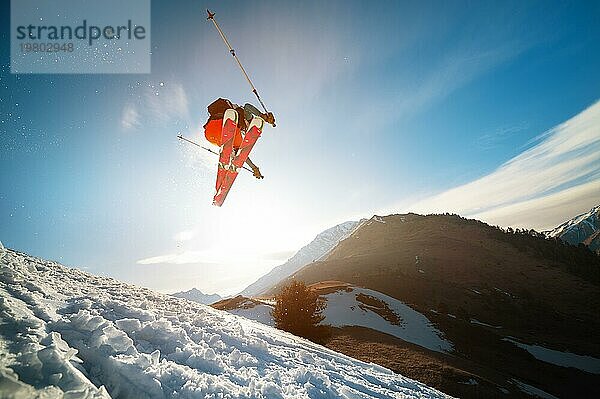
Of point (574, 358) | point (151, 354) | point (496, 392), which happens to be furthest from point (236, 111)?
point (574, 358)

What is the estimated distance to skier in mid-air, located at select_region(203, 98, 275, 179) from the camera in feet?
33.6

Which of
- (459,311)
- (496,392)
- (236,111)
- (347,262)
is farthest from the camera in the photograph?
(347,262)

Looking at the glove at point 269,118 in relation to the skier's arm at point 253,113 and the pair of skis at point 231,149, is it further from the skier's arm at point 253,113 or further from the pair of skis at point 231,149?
the pair of skis at point 231,149

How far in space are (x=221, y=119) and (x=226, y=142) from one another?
832 millimetres

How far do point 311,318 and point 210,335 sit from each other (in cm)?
1828

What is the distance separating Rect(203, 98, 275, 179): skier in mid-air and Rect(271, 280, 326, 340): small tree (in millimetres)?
15928

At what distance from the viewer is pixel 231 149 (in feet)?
35.9

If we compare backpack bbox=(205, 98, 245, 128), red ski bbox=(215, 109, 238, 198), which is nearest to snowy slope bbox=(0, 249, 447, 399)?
red ski bbox=(215, 109, 238, 198)

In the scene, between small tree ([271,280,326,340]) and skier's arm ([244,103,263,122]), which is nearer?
skier's arm ([244,103,263,122])

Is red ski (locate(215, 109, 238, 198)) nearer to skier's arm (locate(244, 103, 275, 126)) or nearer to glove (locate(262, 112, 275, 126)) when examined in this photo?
skier's arm (locate(244, 103, 275, 126))

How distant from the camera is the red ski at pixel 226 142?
9.98 metres

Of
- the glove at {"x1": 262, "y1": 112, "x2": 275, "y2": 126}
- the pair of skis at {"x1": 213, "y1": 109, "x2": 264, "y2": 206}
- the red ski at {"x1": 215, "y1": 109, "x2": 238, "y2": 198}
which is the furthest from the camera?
the glove at {"x1": 262, "y1": 112, "x2": 275, "y2": 126}

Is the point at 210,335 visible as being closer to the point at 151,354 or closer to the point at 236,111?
the point at 151,354

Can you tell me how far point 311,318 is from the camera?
76.8 feet
